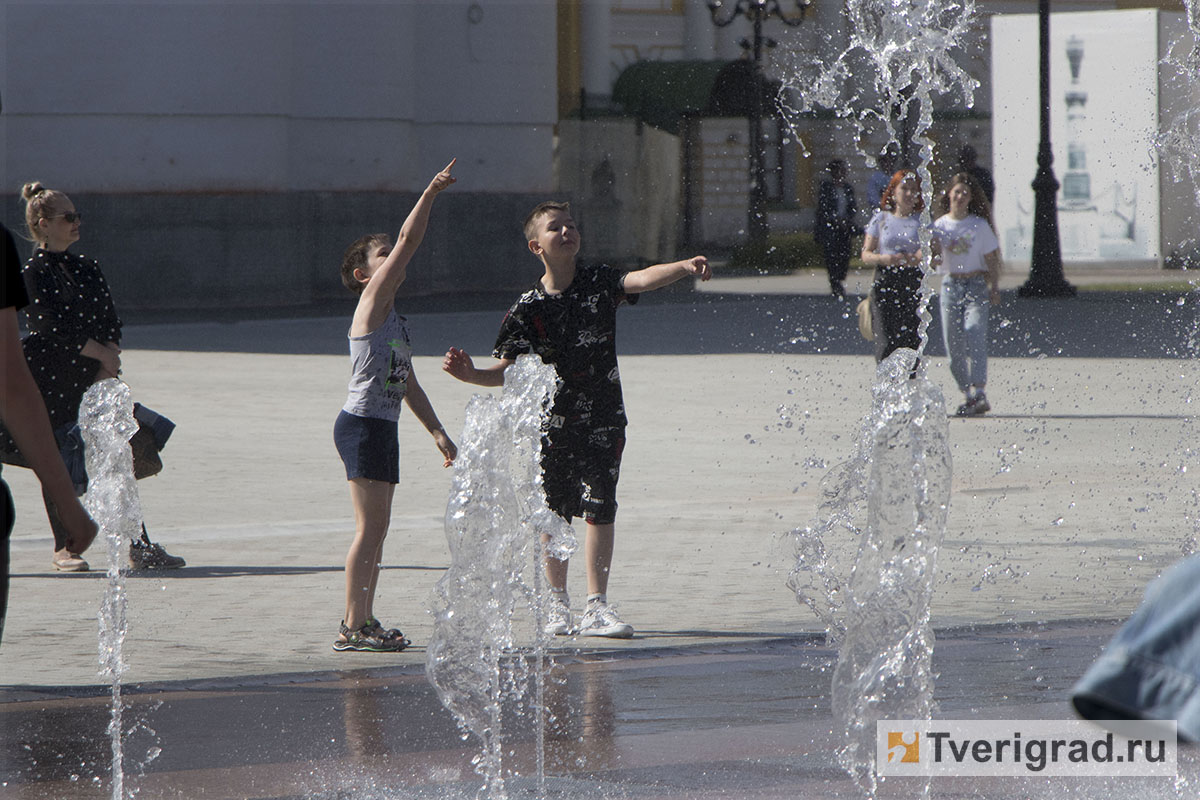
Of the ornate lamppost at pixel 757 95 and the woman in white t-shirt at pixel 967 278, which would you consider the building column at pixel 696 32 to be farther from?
the woman in white t-shirt at pixel 967 278

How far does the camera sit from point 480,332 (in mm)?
20359

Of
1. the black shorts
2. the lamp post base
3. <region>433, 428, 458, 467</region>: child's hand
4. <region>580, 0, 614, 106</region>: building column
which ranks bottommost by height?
the lamp post base

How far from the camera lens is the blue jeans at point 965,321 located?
12875 millimetres

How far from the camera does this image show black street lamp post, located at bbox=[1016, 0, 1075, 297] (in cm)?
2431

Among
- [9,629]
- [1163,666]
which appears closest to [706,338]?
[9,629]

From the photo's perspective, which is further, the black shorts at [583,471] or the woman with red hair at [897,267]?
the woman with red hair at [897,267]

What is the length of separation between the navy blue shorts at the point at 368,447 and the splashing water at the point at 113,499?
772 mm

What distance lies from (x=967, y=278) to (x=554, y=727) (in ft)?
28.1

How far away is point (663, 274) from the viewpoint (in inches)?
254

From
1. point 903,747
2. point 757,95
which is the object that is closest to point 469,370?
point 903,747

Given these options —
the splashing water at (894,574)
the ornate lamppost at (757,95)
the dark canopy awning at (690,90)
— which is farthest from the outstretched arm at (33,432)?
the dark canopy awning at (690,90)

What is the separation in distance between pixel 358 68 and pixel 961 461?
1755cm

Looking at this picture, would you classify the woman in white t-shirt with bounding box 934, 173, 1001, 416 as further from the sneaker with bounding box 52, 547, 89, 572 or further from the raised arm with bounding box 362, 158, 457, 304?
the raised arm with bounding box 362, 158, 457, 304

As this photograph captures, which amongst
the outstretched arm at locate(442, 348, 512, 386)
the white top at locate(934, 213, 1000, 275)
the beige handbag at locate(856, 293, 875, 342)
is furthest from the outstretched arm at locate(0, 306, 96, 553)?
the white top at locate(934, 213, 1000, 275)
